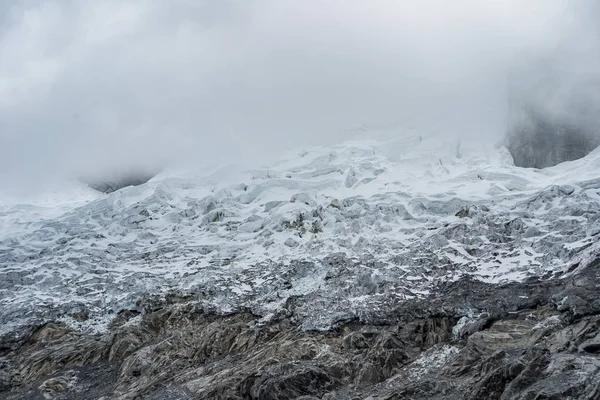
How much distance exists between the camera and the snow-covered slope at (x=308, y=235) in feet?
124

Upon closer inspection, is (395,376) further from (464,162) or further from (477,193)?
(464,162)

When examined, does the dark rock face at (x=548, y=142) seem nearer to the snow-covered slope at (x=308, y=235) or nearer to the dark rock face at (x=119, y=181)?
the snow-covered slope at (x=308, y=235)

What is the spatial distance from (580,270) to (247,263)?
2318cm

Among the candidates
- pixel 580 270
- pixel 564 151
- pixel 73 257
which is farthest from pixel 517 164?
pixel 73 257

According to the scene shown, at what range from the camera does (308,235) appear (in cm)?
4650

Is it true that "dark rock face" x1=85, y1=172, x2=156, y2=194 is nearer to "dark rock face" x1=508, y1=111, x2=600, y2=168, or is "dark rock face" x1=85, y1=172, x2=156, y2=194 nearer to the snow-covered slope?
the snow-covered slope

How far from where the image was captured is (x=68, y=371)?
3419 centimetres

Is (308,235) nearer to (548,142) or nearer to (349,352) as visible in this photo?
(349,352)

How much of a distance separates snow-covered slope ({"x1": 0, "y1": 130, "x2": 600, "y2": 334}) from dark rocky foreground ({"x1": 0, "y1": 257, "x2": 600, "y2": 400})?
6.20ft

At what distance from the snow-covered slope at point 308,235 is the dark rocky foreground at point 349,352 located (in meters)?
1.89

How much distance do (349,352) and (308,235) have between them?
15834 mm

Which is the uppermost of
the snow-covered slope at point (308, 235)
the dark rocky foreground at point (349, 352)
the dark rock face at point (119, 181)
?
the dark rock face at point (119, 181)

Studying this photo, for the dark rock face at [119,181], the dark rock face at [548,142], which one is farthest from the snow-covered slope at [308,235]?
the dark rock face at [119,181]

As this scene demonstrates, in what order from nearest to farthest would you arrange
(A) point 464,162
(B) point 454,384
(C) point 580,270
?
(B) point 454,384 → (C) point 580,270 → (A) point 464,162
